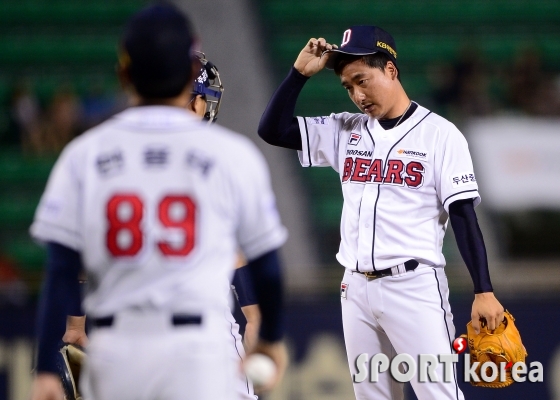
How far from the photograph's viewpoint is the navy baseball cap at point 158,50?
213 cm

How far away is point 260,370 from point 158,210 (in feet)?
1.57

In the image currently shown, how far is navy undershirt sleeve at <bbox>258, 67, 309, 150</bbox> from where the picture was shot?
384cm

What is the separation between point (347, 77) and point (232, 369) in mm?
1860

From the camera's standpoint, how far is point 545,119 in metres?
8.74

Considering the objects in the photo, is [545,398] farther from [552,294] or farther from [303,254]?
[303,254]

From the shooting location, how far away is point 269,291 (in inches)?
87.7

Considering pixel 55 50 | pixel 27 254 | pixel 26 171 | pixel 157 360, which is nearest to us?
pixel 157 360

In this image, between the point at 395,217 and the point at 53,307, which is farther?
the point at 395,217

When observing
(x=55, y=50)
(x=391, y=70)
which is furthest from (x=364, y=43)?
(x=55, y=50)

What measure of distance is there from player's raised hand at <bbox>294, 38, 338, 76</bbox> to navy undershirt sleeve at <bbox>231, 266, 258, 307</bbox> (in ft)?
2.94

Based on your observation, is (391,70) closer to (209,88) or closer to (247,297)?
(209,88)

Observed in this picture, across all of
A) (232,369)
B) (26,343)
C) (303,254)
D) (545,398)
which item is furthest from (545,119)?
(232,369)

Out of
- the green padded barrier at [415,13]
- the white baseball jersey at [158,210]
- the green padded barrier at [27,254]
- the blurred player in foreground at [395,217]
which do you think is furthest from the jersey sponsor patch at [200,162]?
the green padded barrier at [415,13]

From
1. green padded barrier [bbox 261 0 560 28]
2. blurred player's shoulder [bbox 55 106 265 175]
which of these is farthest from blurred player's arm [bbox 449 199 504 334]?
green padded barrier [bbox 261 0 560 28]
